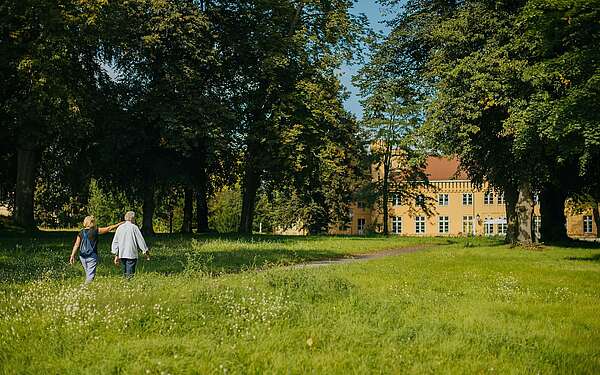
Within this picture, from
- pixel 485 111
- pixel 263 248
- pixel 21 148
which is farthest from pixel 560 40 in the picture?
pixel 21 148

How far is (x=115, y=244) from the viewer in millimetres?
12883

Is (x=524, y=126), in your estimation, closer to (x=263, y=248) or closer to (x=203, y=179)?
(x=263, y=248)

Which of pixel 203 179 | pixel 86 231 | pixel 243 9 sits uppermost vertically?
pixel 243 9

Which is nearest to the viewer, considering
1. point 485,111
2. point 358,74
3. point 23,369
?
point 23,369

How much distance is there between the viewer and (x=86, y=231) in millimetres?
12305

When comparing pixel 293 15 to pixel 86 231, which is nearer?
pixel 86 231

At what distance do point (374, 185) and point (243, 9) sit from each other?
83.4 feet

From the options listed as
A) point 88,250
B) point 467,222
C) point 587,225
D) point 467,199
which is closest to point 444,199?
point 467,199

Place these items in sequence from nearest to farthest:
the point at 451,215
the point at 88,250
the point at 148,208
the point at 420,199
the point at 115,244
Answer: the point at 88,250, the point at 115,244, the point at 148,208, the point at 420,199, the point at 451,215

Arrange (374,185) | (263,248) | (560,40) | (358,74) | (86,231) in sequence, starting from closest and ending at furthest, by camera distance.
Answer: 1. (86,231)
2. (560,40)
3. (263,248)
4. (358,74)
5. (374,185)

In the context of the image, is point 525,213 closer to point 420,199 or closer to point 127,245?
point 127,245

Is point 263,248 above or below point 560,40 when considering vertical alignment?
below

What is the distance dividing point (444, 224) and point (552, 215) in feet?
185

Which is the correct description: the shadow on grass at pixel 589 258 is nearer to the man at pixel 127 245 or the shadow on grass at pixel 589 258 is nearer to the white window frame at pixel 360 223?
the man at pixel 127 245
